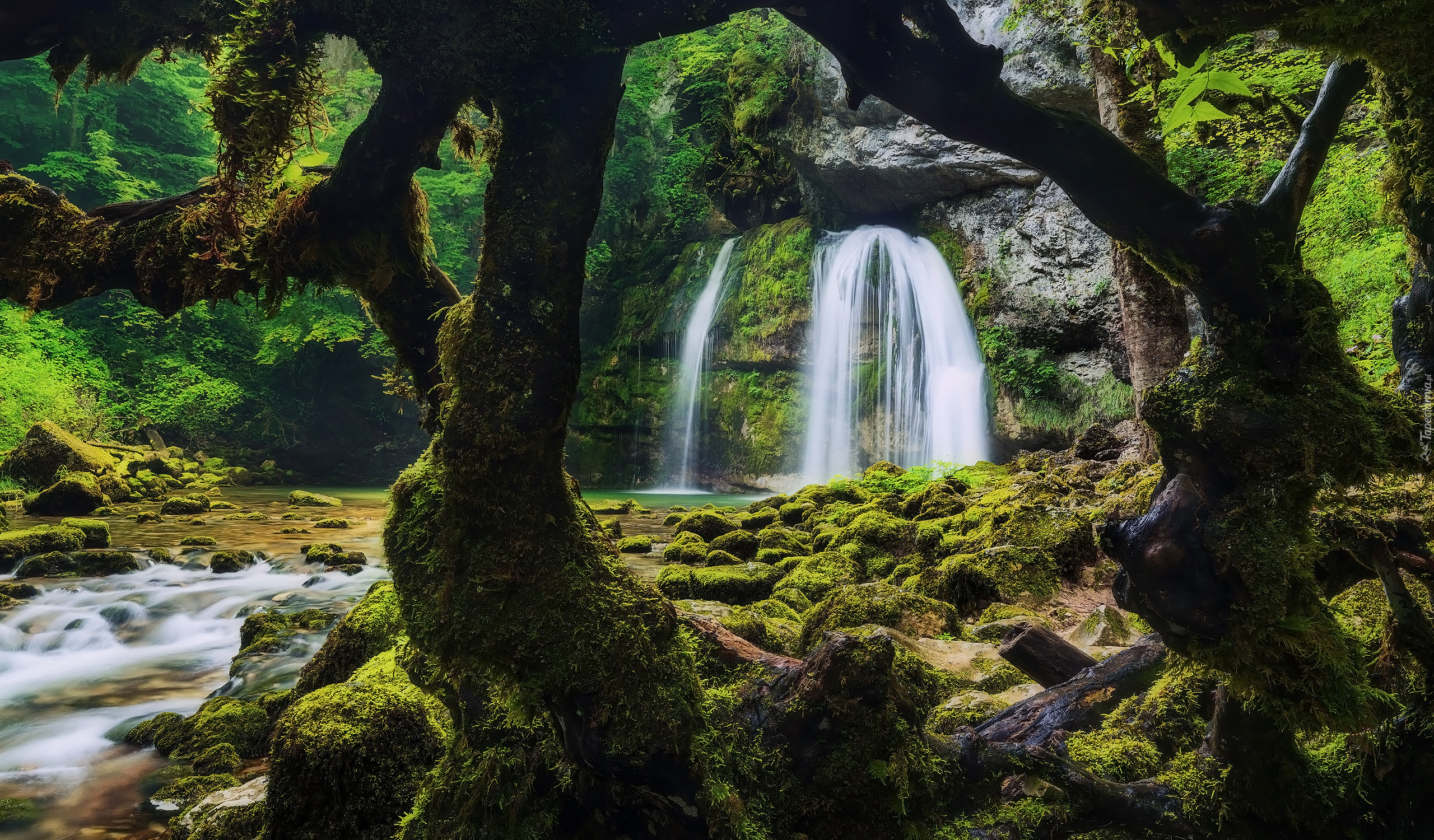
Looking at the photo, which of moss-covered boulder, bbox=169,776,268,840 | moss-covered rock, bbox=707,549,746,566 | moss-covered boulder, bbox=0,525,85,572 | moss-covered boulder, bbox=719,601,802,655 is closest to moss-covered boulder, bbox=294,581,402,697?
moss-covered boulder, bbox=169,776,268,840

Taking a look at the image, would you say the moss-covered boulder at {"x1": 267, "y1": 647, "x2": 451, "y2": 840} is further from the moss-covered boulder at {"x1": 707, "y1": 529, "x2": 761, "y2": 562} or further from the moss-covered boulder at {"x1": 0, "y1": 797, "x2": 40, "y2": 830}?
the moss-covered boulder at {"x1": 707, "y1": 529, "x2": 761, "y2": 562}

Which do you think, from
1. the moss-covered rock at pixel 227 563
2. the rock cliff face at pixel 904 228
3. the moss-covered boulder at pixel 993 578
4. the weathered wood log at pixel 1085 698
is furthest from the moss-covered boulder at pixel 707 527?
the rock cliff face at pixel 904 228

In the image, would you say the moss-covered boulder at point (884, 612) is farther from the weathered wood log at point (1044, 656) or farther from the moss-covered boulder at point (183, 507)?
the moss-covered boulder at point (183, 507)

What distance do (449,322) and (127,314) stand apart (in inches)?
1045

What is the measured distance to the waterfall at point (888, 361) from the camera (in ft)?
52.9

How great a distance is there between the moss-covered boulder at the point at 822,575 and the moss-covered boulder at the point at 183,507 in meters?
12.8

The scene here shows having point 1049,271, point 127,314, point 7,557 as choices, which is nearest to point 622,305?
point 1049,271

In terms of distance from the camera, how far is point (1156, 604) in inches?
79.7

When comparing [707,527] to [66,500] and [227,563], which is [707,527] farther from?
[66,500]

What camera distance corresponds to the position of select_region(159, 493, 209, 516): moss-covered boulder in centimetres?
1395

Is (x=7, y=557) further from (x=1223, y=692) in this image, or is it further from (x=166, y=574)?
(x=1223, y=692)

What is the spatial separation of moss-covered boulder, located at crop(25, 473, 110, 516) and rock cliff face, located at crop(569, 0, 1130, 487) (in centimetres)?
1166

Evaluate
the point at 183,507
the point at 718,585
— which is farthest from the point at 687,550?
the point at 183,507

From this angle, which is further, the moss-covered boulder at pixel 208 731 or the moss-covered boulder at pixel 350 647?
the moss-covered boulder at pixel 208 731
